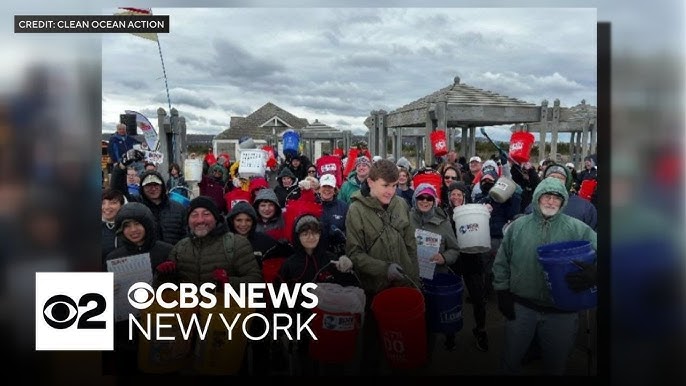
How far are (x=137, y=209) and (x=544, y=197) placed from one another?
2.27 metres

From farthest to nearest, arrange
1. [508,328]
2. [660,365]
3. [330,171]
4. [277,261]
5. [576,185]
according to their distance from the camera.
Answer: [576,185] → [330,171] → [277,261] → [508,328] → [660,365]

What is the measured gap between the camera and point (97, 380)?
253 centimetres

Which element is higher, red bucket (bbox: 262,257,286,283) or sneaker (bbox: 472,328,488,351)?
red bucket (bbox: 262,257,286,283)

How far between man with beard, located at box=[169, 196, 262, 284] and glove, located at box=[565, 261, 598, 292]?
63.5 inches

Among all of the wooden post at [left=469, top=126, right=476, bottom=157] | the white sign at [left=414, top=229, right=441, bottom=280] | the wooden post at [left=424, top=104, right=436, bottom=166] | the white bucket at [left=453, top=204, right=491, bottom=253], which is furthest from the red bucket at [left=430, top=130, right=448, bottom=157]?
the wooden post at [left=469, top=126, right=476, bottom=157]

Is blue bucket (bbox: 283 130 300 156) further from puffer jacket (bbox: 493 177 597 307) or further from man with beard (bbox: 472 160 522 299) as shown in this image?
puffer jacket (bbox: 493 177 597 307)

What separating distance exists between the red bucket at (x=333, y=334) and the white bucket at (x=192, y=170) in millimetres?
3026

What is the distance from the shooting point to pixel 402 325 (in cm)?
246

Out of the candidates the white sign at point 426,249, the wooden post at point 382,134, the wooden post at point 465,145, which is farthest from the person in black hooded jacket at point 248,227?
the wooden post at point 465,145

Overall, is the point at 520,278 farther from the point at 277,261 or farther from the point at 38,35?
the point at 38,35

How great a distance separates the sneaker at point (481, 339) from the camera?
10.6 ft

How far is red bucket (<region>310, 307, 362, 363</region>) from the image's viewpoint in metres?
2.48

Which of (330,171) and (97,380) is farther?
(330,171)

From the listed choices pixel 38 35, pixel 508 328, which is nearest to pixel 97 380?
pixel 38 35
